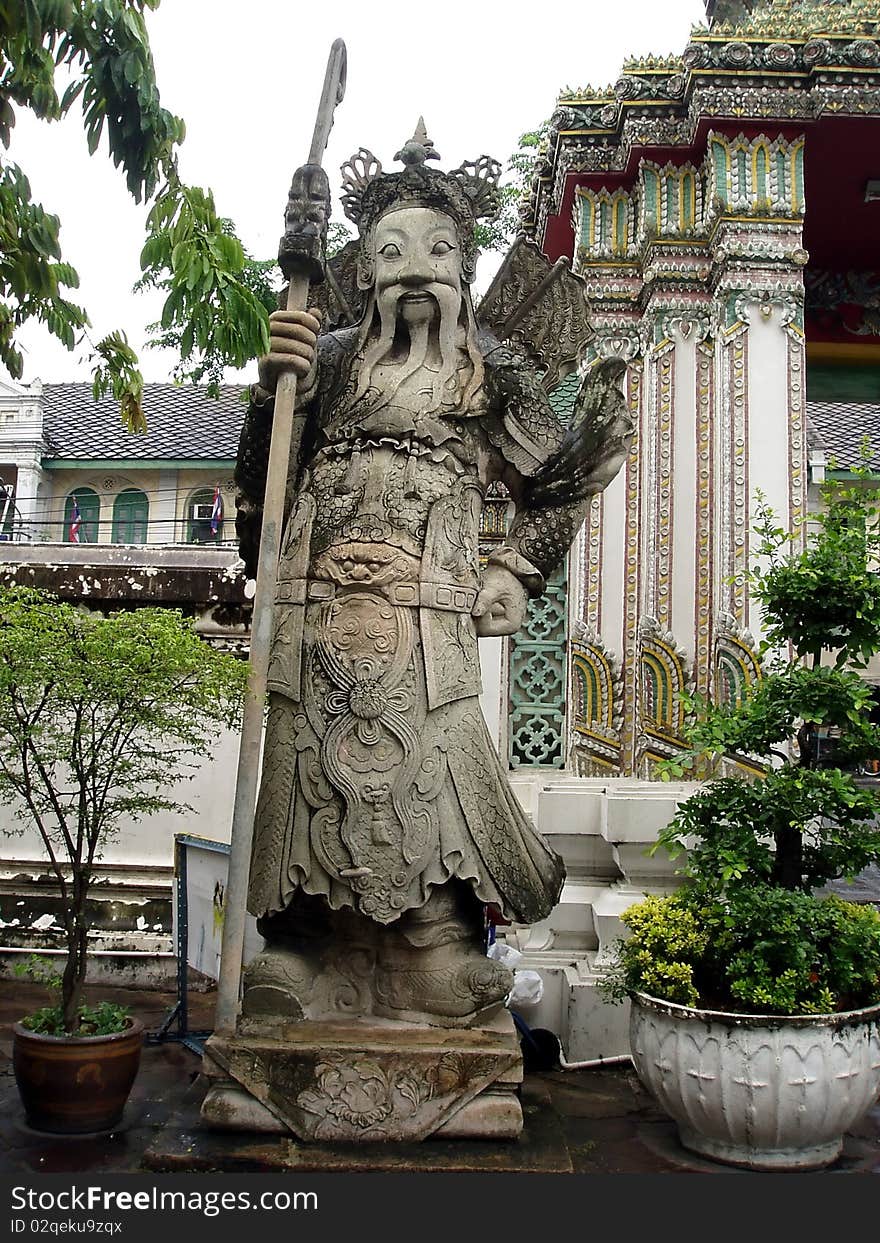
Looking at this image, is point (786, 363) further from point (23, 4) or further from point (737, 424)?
point (23, 4)

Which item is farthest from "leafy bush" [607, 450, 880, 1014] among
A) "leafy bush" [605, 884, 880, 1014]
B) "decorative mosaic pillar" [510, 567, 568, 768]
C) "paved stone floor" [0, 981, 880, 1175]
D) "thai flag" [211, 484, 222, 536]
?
"thai flag" [211, 484, 222, 536]

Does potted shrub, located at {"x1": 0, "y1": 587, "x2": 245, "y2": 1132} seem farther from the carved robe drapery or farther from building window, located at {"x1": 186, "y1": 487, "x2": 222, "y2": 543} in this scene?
building window, located at {"x1": 186, "y1": 487, "x2": 222, "y2": 543}

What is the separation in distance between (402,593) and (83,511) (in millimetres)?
15930

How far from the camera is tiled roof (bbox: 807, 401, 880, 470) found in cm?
1380

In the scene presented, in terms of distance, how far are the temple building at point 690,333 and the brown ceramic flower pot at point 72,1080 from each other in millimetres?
3442

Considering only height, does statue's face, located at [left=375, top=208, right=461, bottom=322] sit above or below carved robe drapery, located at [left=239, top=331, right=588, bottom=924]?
above

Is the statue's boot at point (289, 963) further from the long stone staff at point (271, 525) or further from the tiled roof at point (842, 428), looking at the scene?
the tiled roof at point (842, 428)

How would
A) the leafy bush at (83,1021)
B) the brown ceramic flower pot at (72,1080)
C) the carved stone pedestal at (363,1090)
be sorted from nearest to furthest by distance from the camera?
1. the carved stone pedestal at (363,1090)
2. the brown ceramic flower pot at (72,1080)
3. the leafy bush at (83,1021)

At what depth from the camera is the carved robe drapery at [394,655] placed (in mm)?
3496

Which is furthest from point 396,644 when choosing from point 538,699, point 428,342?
point 538,699

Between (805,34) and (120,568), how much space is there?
5252 millimetres

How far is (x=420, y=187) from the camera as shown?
3.96 meters

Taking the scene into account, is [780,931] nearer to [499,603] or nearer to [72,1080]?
[499,603]

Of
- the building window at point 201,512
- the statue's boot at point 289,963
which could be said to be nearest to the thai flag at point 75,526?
the building window at point 201,512
